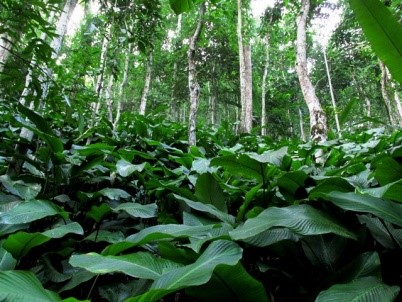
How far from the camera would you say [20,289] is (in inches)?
32.0

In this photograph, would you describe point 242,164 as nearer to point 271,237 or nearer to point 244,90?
point 271,237

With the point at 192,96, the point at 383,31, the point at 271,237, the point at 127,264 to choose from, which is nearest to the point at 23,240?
the point at 127,264

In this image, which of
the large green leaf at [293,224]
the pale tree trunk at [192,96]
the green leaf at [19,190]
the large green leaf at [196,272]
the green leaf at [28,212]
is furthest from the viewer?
the pale tree trunk at [192,96]

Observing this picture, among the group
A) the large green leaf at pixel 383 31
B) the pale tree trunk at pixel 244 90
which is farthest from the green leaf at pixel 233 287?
the pale tree trunk at pixel 244 90

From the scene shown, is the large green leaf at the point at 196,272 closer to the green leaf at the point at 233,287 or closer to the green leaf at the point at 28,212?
the green leaf at the point at 233,287

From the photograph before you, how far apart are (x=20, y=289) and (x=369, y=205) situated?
42.9 inches

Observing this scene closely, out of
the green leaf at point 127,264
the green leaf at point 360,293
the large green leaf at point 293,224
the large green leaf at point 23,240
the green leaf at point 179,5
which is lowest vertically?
the green leaf at point 360,293

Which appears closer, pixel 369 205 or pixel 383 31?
pixel 369 205

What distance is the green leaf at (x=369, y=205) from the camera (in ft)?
3.56

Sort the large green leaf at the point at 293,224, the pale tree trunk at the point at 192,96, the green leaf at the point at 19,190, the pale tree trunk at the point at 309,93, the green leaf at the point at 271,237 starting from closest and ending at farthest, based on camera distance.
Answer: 1. the large green leaf at the point at 293,224
2. the green leaf at the point at 271,237
3. the green leaf at the point at 19,190
4. the pale tree trunk at the point at 192,96
5. the pale tree trunk at the point at 309,93

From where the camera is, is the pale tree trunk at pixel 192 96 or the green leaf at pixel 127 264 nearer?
the green leaf at pixel 127 264

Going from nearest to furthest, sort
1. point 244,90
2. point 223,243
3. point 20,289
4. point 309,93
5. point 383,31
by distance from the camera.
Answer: point 20,289, point 223,243, point 383,31, point 309,93, point 244,90

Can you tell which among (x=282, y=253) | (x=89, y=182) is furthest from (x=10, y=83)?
(x=282, y=253)

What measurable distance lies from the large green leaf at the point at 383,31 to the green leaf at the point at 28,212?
152 centimetres
